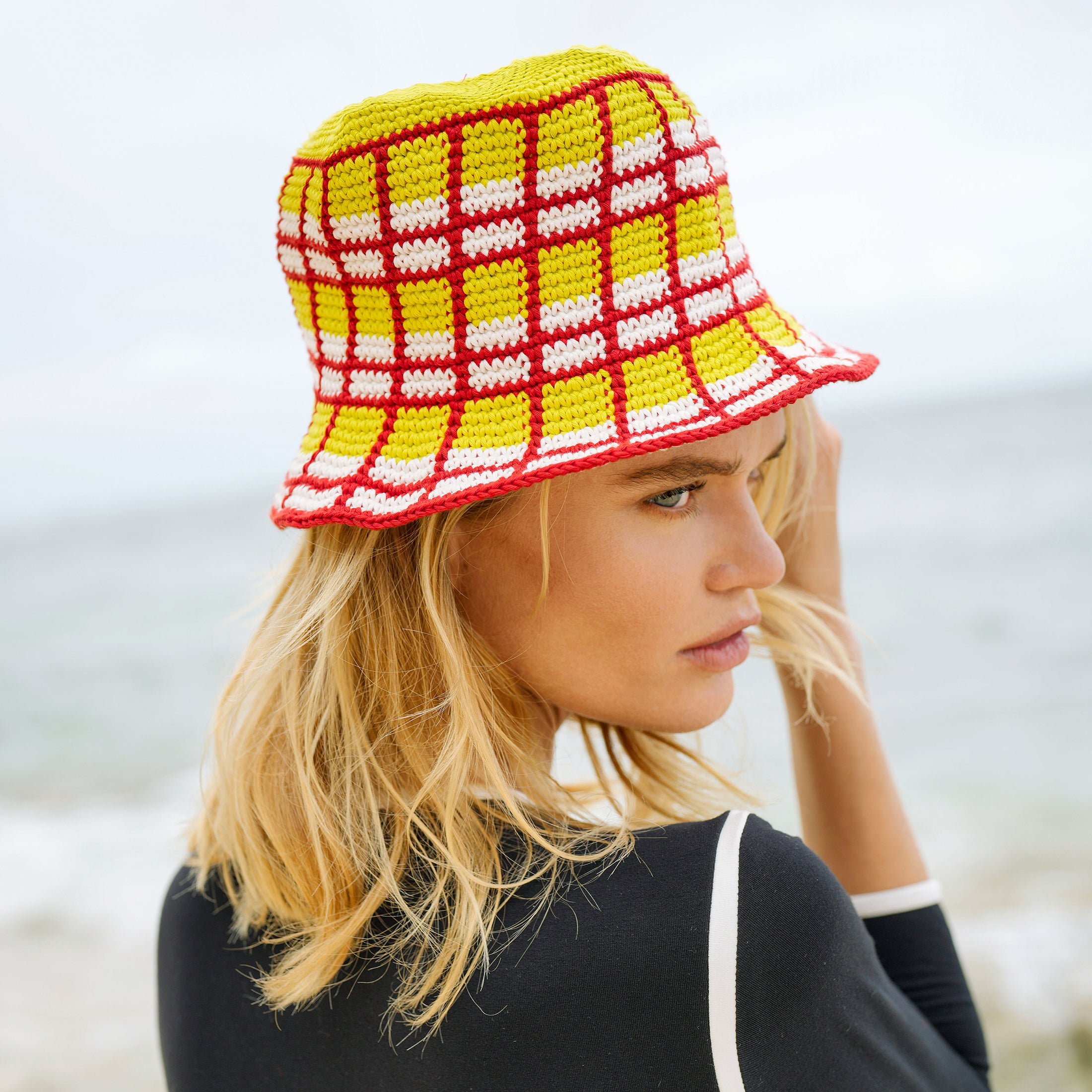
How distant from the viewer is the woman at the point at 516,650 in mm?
1021

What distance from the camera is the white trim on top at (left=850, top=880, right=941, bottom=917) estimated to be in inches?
58.7

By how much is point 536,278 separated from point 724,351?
26 cm

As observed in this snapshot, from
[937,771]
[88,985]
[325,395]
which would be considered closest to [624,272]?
[325,395]

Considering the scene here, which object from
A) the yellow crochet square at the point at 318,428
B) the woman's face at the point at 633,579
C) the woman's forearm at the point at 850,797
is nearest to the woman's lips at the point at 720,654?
the woman's face at the point at 633,579

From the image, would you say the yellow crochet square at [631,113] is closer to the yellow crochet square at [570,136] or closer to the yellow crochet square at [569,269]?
the yellow crochet square at [570,136]

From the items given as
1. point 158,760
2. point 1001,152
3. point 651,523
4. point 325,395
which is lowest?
point 158,760

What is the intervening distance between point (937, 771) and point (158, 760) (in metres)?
6.95

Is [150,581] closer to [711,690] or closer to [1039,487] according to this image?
[1039,487]

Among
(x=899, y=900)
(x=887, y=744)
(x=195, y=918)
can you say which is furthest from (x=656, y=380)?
(x=887, y=744)

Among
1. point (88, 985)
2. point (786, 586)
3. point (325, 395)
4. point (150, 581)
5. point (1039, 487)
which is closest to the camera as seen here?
point (325, 395)

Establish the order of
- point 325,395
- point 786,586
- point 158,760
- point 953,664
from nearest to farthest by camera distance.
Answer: point 325,395
point 786,586
point 158,760
point 953,664

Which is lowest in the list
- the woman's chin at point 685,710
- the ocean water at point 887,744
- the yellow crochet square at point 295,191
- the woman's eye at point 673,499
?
the ocean water at point 887,744

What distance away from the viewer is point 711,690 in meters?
1.35

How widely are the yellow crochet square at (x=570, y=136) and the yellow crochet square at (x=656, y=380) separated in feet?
0.79
